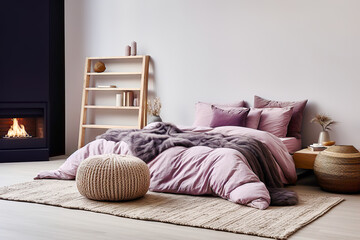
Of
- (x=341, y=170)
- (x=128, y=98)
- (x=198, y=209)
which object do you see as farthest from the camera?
(x=128, y=98)

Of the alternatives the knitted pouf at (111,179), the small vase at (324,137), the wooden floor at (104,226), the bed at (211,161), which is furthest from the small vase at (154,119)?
the wooden floor at (104,226)

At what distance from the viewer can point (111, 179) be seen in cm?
413

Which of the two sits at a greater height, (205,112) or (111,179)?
(205,112)

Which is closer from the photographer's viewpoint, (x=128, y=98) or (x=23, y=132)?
(x=23, y=132)

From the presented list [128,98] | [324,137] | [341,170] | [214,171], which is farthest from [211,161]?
[128,98]

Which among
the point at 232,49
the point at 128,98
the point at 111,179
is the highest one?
the point at 232,49

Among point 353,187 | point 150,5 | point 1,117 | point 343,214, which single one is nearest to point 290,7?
point 150,5

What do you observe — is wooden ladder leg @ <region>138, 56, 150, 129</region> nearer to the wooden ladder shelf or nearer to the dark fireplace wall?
the wooden ladder shelf

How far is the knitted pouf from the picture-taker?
4.14m

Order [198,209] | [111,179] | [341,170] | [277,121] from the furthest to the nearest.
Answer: [277,121] → [341,170] → [111,179] → [198,209]

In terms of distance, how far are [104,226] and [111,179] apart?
2.30 ft

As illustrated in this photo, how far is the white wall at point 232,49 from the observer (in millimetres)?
6062

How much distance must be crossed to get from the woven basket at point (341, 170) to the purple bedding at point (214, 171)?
17.0 inches

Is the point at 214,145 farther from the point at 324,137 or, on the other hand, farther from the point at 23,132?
the point at 23,132
